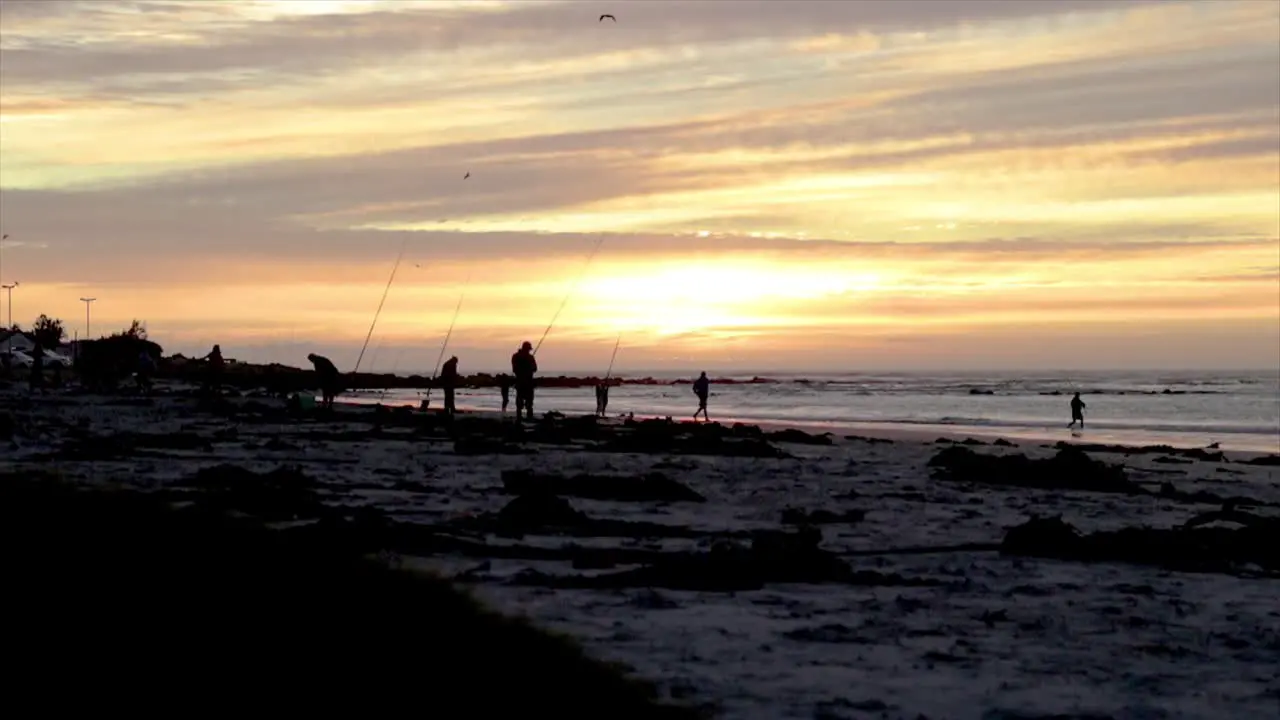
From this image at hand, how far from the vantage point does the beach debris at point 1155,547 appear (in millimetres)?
12781

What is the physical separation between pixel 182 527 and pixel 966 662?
18.0ft

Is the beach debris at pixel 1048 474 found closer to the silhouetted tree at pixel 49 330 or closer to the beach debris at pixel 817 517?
the beach debris at pixel 817 517

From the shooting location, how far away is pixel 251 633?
3.52 m

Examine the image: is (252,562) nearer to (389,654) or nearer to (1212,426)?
(389,654)

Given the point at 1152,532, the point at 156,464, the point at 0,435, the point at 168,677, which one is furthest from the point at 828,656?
the point at 0,435

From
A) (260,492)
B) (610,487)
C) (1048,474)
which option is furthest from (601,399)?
(260,492)

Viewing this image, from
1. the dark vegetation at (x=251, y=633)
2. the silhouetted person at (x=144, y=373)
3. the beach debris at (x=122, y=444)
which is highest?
Result: the silhouetted person at (x=144, y=373)

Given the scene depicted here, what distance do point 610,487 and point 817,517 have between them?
9.54ft

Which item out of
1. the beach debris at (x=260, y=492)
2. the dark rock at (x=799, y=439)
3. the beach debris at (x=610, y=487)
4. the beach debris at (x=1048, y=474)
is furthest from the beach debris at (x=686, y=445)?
the beach debris at (x=260, y=492)

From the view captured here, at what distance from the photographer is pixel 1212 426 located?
55.5 m

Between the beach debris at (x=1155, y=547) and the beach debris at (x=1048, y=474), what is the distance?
793cm

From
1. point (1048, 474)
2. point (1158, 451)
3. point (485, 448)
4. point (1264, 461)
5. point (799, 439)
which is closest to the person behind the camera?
point (1048, 474)

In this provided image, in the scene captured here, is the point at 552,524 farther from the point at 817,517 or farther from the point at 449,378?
the point at 449,378

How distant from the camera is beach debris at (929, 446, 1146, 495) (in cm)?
2181
